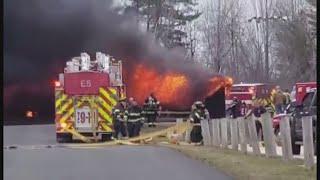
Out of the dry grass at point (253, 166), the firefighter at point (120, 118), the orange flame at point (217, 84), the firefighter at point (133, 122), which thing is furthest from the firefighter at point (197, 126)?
the orange flame at point (217, 84)

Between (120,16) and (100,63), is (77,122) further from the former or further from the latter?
(120,16)

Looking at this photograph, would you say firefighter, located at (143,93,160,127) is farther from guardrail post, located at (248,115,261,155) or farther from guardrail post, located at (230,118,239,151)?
guardrail post, located at (248,115,261,155)

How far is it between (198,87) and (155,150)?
1098cm

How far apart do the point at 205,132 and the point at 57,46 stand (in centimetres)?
1243

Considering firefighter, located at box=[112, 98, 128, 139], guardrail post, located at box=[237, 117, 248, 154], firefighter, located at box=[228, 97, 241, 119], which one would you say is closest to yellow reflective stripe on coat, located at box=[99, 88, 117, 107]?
firefighter, located at box=[112, 98, 128, 139]

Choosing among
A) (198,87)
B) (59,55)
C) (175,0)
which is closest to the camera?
(198,87)

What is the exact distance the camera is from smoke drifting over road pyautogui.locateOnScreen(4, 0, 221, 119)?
29391mm

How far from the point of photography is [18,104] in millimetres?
30344

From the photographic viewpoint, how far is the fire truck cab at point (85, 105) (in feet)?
73.8

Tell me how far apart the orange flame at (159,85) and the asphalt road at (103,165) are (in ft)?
38.3

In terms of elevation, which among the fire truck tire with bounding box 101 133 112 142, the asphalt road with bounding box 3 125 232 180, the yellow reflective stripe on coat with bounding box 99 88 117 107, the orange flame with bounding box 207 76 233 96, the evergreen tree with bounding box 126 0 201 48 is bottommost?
the asphalt road with bounding box 3 125 232 180

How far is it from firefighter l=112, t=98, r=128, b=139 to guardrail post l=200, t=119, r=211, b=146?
3.31 m

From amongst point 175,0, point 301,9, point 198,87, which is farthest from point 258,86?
point 198,87

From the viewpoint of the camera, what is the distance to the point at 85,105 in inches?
893
